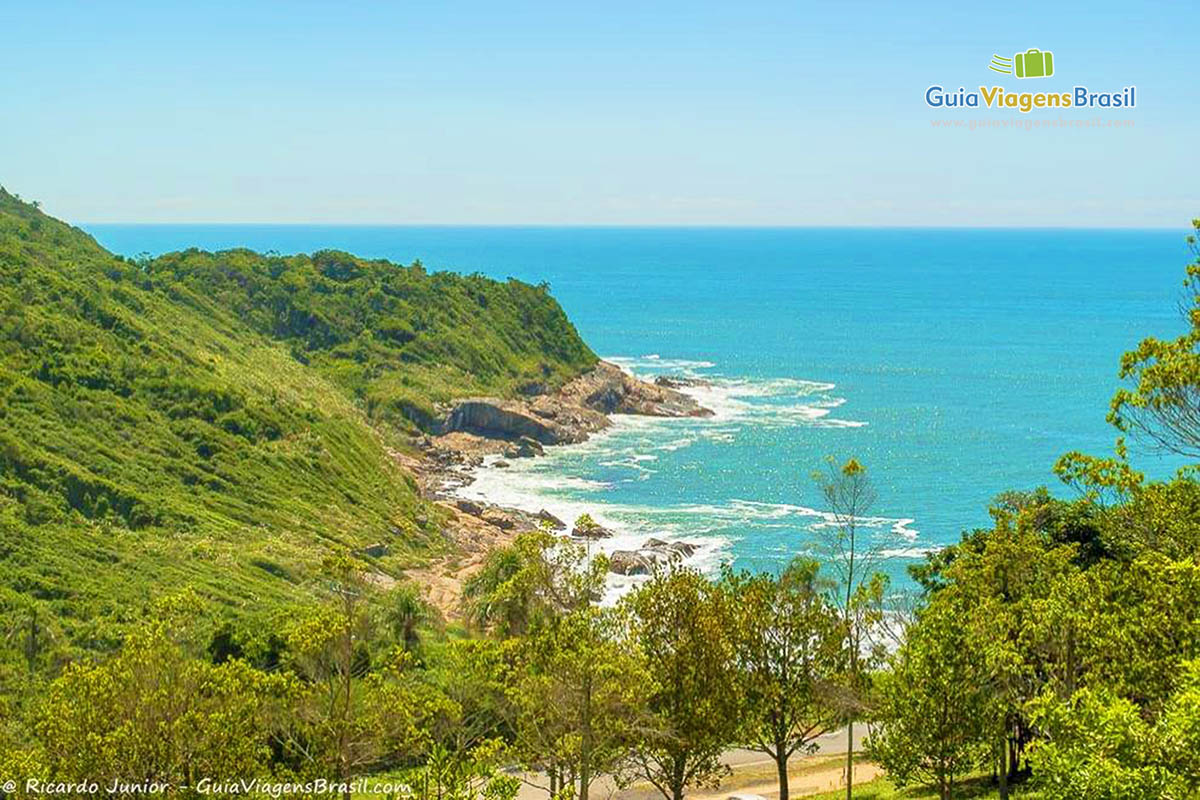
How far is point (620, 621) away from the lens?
971 inches

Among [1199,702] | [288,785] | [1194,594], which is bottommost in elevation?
[288,785]

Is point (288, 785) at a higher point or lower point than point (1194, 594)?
lower

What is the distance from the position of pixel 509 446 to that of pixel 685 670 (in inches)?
2854

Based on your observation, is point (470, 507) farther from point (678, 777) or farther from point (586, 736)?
point (586, 736)

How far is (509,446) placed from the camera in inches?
3809

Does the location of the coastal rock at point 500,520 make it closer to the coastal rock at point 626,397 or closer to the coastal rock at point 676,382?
the coastal rock at point 626,397

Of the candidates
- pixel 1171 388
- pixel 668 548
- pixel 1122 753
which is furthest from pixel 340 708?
pixel 668 548

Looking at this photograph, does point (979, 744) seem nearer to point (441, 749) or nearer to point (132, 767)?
point (441, 749)

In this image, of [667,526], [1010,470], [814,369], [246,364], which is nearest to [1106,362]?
[814,369]

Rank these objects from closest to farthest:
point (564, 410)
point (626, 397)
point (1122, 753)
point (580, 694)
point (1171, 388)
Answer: point (1122, 753) < point (1171, 388) < point (580, 694) < point (564, 410) < point (626, 397)

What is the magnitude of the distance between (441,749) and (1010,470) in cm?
7956

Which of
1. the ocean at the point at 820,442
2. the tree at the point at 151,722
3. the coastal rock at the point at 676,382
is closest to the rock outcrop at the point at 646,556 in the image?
the ocean at the point at 820,442

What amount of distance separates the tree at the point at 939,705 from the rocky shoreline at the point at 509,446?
→ 88.0ft

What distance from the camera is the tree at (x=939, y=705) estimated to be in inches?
853
